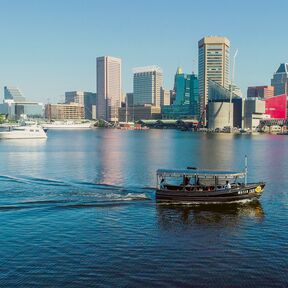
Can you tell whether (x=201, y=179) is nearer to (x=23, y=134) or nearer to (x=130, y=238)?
(x=130, y=238)

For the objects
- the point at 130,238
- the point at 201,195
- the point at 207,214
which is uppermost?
the point at 201,195

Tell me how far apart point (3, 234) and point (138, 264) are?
14619 millimetres

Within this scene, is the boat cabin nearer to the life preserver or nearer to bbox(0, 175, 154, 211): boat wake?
the life preserver

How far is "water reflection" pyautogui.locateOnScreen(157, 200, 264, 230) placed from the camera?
148 ft

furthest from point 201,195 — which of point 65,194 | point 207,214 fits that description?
point 65,194

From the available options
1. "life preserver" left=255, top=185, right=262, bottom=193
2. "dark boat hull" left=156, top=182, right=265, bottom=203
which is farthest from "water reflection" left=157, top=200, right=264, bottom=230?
"life preserver" left=255, top=185, right=262, bottom=193

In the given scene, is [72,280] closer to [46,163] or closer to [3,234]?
[3,234]

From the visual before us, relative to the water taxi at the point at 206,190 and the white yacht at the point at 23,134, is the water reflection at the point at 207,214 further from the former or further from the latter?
the white yacht at the point at 23,134

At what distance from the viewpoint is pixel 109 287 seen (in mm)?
29094

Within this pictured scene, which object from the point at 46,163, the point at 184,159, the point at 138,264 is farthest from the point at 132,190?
the point at 184,159

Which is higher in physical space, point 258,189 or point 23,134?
point 23,134

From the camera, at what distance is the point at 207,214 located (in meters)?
48.5

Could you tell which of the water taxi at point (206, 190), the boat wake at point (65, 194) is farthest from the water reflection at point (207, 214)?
the boat wake at point (65, 194)

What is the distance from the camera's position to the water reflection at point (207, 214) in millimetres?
45125
